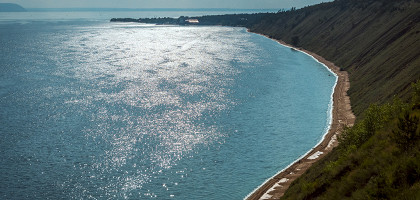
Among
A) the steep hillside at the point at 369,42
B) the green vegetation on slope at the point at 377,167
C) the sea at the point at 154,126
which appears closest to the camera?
the green vegetation on slope at the point at 377,167

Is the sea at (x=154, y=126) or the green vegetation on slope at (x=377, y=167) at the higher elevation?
the green vegetation on slope at (x=377, y=167)

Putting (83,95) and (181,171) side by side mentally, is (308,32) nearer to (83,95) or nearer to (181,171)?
(83,95)

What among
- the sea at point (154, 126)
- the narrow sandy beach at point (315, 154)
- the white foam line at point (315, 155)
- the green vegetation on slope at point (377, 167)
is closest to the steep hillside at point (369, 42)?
the narrow sandy beach at point (315, 154)

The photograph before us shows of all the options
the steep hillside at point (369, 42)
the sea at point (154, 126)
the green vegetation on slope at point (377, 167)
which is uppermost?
the steep hillside at point (369, 42)

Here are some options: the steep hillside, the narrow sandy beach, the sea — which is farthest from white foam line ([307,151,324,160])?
the steep hillside

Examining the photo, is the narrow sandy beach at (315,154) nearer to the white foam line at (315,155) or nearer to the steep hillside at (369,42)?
the white foam line at (315,155)

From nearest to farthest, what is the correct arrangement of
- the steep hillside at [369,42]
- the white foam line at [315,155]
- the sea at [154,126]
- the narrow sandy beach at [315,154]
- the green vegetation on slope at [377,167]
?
Result: the green vegetation on slope at [377,167] < the narrow sandy beach at [315,154] < the sea at [154,126] < the white foam line at [315,155] < the steep hillside at [369,42]

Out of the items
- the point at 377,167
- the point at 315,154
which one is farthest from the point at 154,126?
the point at 377,167

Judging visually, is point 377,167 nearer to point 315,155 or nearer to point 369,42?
point 315,155
